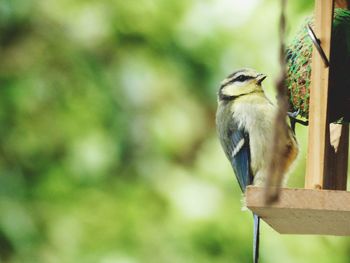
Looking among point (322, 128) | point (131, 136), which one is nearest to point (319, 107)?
point (322, 128)

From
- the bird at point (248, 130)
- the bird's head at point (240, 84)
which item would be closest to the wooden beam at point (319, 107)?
the bird at point (248, 130)

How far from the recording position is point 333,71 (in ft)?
6.11

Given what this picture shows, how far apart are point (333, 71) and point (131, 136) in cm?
121

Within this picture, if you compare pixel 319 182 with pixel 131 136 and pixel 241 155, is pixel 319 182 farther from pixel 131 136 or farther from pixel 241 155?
pixel 131 136

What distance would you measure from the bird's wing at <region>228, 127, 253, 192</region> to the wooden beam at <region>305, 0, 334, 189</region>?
19 centimetres

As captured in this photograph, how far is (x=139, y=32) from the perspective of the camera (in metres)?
3.04

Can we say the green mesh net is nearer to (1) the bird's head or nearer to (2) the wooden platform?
(1) the bird's head

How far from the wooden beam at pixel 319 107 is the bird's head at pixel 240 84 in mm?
224

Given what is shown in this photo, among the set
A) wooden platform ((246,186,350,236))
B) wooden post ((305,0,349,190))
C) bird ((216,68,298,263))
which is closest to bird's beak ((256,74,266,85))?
bird ((216,68,298,263))

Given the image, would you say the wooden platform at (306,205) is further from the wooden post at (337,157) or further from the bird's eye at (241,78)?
the bird's eye at (241,78)

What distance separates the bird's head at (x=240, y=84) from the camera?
2033mm

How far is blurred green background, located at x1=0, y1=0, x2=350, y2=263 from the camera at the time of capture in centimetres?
285

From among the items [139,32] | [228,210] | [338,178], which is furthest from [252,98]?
[139,32]

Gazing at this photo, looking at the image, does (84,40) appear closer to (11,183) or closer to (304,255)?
(11,183)
